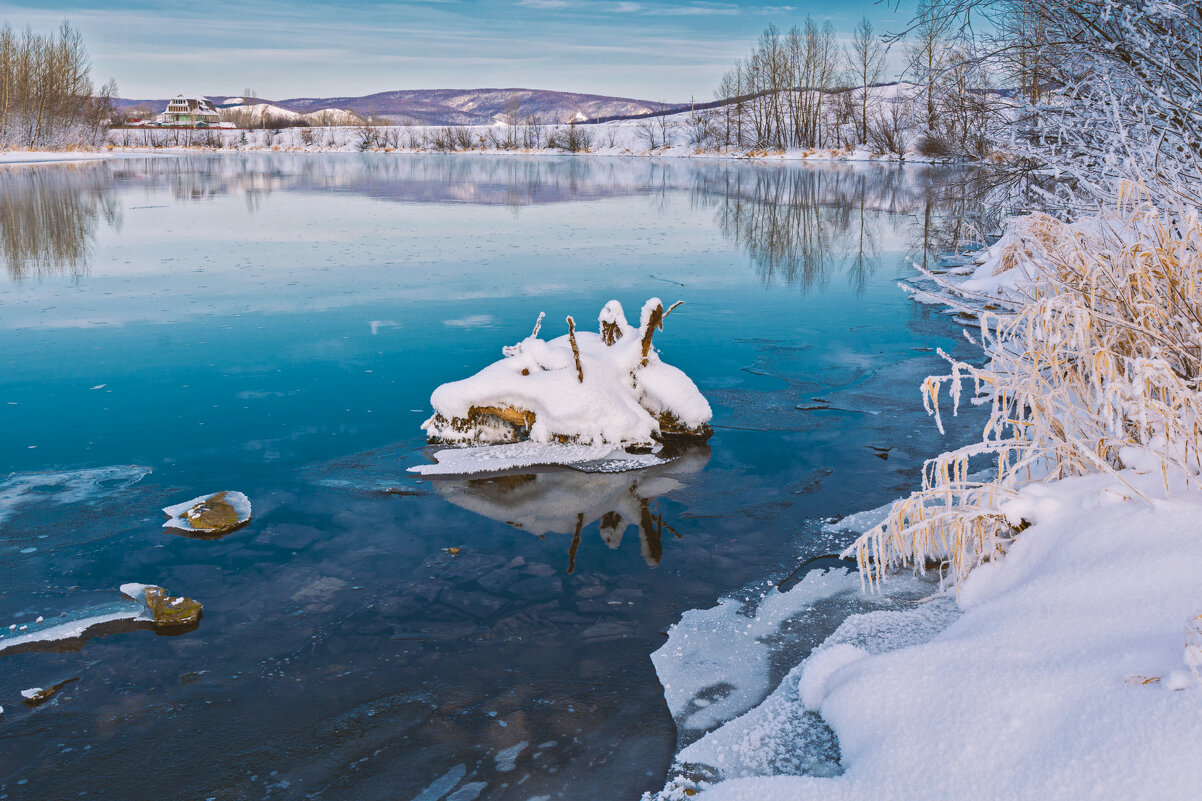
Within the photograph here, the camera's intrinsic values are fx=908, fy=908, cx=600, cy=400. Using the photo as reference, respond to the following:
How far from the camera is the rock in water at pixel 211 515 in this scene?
517 cm

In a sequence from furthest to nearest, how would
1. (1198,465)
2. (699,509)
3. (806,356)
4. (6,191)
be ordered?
(6,191), (806,356), (699,509), (1198,465)

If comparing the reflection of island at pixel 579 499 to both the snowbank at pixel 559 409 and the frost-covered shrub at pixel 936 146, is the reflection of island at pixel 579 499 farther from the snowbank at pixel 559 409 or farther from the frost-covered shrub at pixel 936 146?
the frost-covered shrub at pixel 936 146

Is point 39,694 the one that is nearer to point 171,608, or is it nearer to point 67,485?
point 171,608

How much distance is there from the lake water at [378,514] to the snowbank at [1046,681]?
728 mm

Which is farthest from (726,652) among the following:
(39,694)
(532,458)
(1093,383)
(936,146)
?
(936,146)

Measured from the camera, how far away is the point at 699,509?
5586 mm

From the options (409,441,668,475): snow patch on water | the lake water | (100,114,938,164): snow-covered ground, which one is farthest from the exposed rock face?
(100,114,938,164): snow-covered ground

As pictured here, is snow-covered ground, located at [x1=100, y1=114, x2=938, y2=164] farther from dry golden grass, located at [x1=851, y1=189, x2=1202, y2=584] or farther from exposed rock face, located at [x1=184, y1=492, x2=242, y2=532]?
exposed rock face, located at [x1=184, y1=492, x2=242, y2=532]

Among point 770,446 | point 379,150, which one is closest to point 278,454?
point 770,446

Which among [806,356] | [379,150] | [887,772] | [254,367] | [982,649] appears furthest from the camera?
[379,150]

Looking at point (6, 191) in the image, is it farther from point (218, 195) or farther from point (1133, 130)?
point (1133, 130)

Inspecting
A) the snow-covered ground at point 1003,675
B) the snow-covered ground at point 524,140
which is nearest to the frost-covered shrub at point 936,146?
the snow-covered ground at point 524,140

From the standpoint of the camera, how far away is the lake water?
11.2ft

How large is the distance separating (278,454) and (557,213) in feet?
56.8
